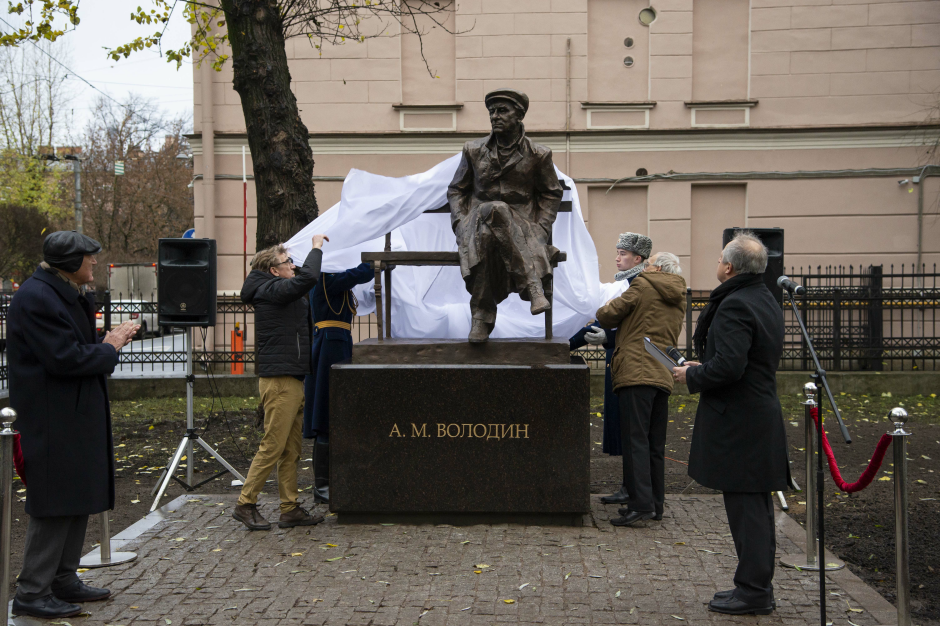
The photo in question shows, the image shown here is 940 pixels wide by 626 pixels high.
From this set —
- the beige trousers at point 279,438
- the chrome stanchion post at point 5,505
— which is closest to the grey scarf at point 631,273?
the beige trousers at point 279,438

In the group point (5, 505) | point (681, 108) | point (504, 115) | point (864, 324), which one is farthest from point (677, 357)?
point (681, 108)

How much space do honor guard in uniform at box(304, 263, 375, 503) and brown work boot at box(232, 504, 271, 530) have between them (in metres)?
0.74

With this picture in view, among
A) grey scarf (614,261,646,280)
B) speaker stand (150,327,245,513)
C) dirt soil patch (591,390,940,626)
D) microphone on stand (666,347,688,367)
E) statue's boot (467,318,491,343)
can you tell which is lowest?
dirt soil patch (591,390,940,626)

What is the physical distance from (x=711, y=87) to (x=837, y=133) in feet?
7.43

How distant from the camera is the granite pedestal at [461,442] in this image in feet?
17.9

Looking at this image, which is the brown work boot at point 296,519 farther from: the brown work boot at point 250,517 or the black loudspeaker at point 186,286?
the black loudspeaker at point 186,286

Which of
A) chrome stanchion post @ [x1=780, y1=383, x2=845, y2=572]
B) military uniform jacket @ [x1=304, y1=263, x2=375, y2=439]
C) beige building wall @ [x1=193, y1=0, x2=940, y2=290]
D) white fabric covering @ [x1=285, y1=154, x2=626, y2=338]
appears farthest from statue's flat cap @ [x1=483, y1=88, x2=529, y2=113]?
beige building wall @ [x1=193, y1=0, x2=940, y2=290]

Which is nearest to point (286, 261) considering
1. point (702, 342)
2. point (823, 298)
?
point (702, 342)

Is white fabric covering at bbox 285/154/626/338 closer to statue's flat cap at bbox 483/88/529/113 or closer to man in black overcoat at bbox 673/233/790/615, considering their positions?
statue's flat cap at bbox 483/88/529/113

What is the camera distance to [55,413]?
160 inches

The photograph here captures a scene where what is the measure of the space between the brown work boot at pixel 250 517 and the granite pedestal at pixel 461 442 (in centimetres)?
49

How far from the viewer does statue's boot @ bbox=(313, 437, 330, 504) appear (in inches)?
246

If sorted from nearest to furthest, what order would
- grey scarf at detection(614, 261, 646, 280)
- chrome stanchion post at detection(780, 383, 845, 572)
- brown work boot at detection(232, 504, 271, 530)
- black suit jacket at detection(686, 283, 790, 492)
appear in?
black suit jacket at detection(686, 283, 790, 492)
chrome stanchion post at detection(780, 383, 845, 572)
brown work boot at detection(232, 504, 271, 530)
grey scarf at detection(614, 261, 646, 280)

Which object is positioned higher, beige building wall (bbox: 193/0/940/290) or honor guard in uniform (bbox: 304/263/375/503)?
A: beige building wall (bbox: 193/0/940/290)
